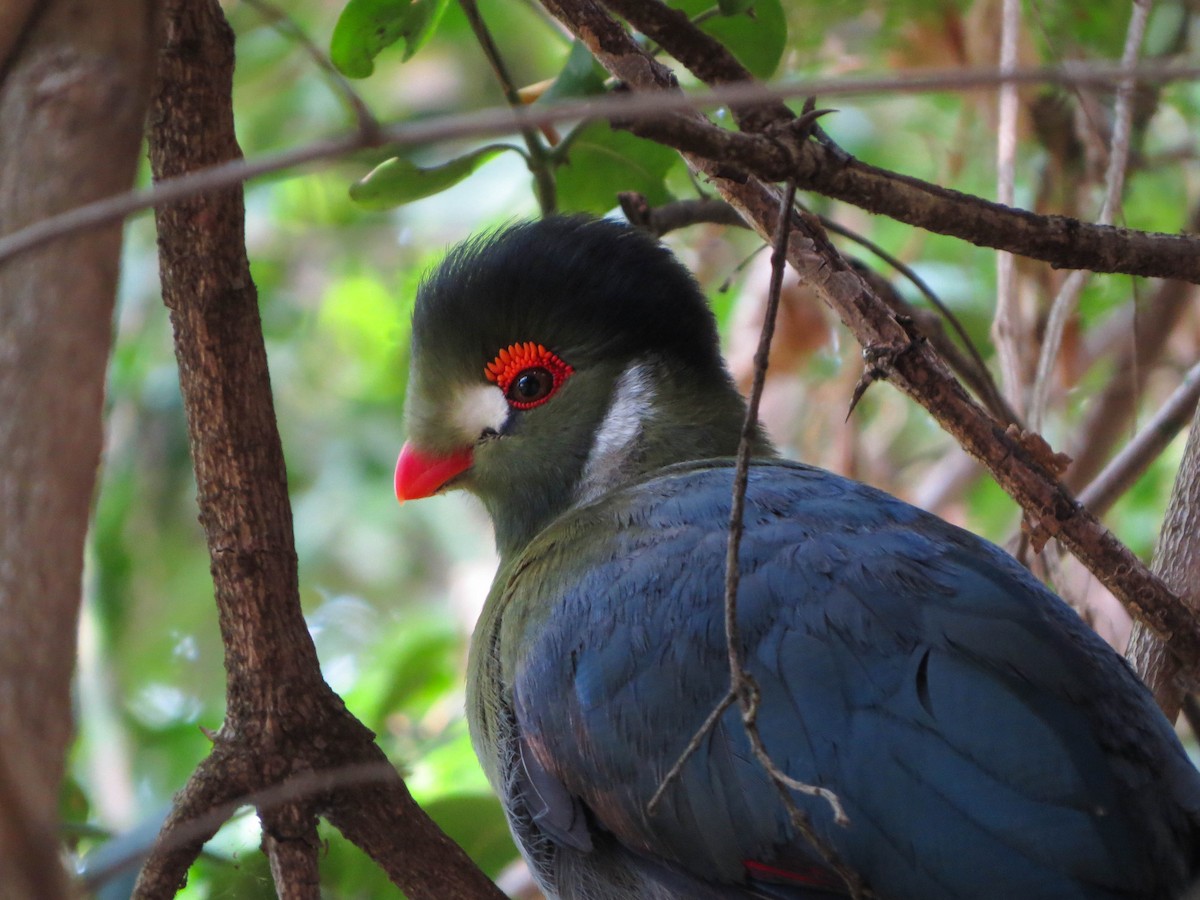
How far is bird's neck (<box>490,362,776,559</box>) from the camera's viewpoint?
2988 millimetres

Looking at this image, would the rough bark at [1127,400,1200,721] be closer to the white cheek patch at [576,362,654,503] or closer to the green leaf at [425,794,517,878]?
the white cheek patch at [576,362,654,503]

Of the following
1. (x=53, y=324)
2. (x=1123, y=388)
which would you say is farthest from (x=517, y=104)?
(x=1123, y=388)

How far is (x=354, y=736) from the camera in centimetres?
216

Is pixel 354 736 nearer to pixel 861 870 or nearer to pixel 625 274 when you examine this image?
pixel 861 870

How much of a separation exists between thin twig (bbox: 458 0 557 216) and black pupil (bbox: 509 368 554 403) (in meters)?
0.39

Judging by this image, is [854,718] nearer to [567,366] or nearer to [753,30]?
[567,366]

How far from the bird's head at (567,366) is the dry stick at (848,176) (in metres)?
1.14

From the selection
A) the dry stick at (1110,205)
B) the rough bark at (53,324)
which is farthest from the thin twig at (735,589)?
the dry stick at (1110,205)

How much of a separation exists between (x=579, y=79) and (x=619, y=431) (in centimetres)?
80

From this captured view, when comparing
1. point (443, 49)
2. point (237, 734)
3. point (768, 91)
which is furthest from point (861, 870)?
point (443, 49)

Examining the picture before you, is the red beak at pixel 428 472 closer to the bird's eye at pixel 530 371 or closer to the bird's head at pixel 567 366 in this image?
the bird's head at pixel 567 366

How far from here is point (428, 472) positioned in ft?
10.3

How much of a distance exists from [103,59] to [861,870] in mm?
1471

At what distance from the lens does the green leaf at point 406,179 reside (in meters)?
2.67
